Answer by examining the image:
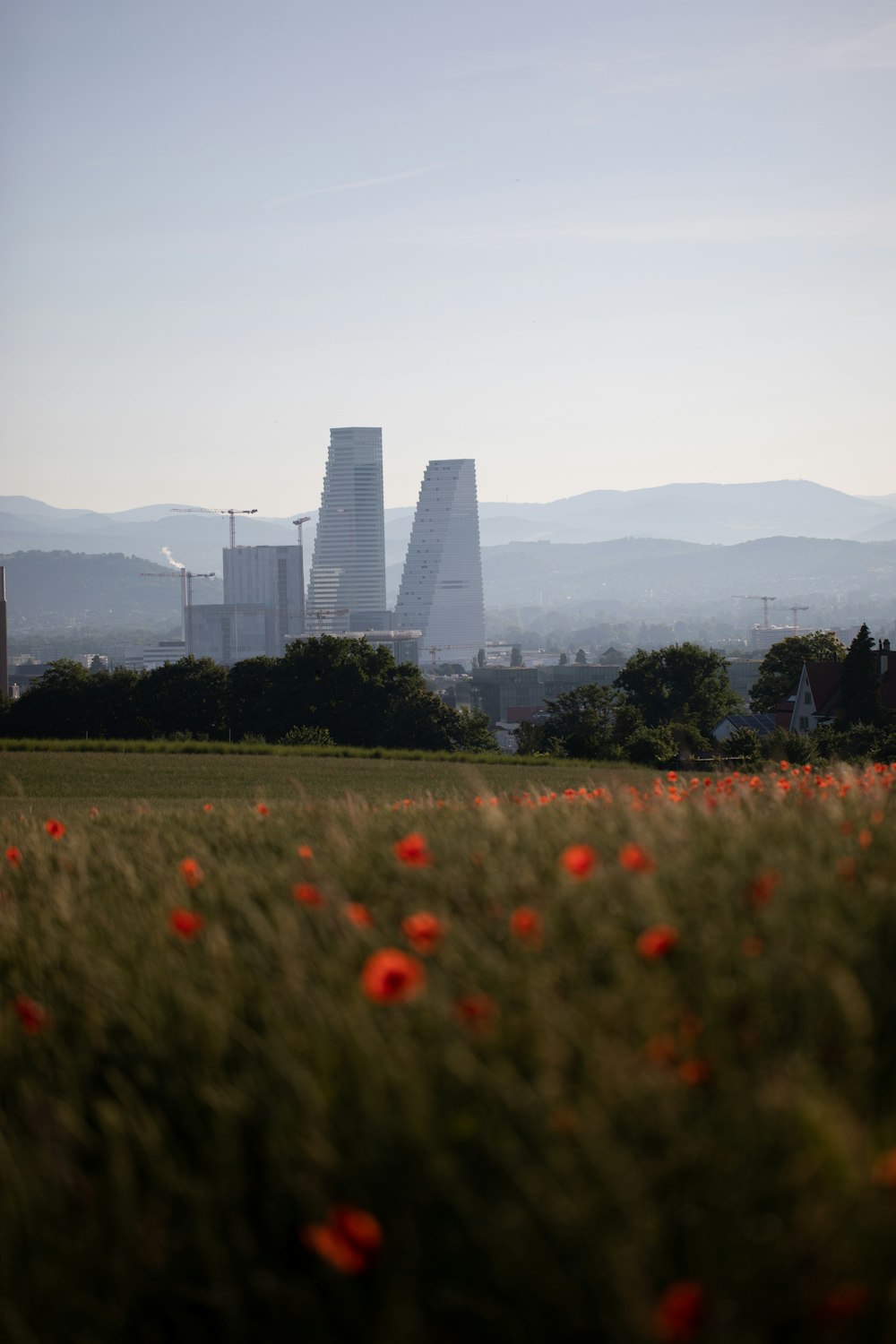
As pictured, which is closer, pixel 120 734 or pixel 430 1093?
pixel 430 1093

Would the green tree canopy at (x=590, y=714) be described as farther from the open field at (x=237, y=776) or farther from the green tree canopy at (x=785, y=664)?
the open field at (x=237, y=776)

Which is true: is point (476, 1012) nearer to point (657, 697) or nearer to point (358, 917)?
point (358, 917)

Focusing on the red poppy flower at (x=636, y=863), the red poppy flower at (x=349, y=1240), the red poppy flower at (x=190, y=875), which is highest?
the red poppy flower at (x=636, y=863)

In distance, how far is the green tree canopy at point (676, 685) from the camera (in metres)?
55.8

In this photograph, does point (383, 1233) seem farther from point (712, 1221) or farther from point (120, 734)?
point (120, 734)

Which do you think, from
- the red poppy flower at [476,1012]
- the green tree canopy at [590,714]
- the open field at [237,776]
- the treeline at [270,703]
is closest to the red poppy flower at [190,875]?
the red poppy flower at [476,1012]

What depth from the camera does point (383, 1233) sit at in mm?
2387

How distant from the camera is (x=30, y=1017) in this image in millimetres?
3354

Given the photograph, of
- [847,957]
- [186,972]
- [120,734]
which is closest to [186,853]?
[186,972]

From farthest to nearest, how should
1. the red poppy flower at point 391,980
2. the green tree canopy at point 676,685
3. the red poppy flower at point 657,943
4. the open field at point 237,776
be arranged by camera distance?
the green tree canopy at point 676,685 < the open field at point 237,776 < the red poppy flower at point 657,943 < the red poppy flower at point 391,980

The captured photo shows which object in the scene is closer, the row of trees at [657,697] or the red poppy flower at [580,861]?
the red poppy flower at [580,861]

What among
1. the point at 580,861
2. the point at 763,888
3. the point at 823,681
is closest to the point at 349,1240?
the point at 580,861

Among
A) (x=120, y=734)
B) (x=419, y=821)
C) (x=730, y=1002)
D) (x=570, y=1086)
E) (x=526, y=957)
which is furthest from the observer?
(x=120, y=734)

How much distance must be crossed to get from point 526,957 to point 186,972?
988mm
